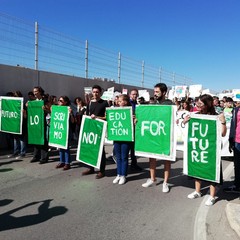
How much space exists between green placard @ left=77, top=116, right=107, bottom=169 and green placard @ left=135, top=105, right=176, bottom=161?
2.69 ft

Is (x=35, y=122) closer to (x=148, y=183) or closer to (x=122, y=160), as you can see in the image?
(x=122, y=160)

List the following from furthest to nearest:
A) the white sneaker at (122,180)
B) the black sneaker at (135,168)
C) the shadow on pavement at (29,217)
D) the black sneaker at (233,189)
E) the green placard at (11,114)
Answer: the green placard at (11,114) < the black sneaker at (135,168) < the white sneaker at (122,180) < the black sneaker at (233,189) < the shadow on pavement at (29,217)

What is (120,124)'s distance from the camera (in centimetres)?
637

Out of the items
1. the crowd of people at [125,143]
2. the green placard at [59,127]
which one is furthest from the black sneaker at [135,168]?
the green placard at [59,127]

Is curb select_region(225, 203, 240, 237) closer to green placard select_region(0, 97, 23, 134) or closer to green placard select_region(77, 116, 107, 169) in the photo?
green placard select_region(77, 116, 107, 169)

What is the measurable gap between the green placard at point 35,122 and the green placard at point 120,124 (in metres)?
2.17

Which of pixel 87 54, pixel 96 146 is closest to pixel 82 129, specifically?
pixel 96 146

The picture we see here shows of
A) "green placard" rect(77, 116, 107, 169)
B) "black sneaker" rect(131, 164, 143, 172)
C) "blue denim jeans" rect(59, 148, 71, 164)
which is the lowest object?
"black sneaker" rect(131, 164, 143, 172)

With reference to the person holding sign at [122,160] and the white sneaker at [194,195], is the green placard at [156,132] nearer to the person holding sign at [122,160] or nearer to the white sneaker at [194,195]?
the person holding sign at [122,160]

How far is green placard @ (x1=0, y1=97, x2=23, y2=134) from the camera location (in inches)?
326

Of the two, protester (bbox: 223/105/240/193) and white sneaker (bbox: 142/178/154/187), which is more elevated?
protester (bbox: 223/105/240/193)

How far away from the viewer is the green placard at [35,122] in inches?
308

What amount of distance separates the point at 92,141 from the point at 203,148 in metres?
2.43

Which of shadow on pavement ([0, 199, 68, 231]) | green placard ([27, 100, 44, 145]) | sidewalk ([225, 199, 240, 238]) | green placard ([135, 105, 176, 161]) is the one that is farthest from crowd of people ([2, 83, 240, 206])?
shadow on pavement ([0, 199, 68, 231])
